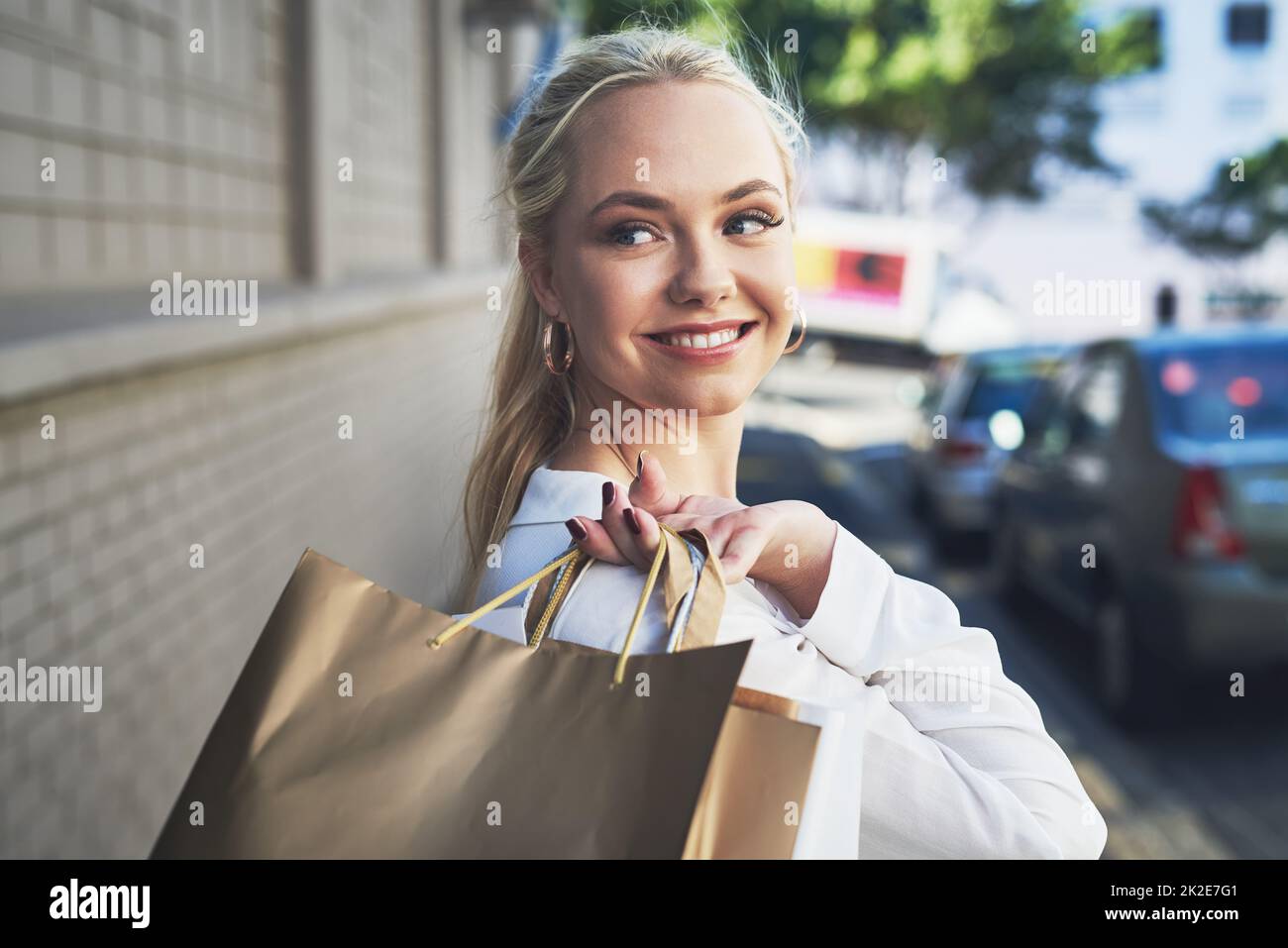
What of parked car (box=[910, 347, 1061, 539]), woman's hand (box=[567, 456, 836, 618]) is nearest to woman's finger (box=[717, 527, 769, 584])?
woman's hand (box=[567, 456, 836, 618])

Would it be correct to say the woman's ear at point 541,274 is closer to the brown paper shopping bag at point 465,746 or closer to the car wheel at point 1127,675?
the brown paper shopping bag at point 465,746

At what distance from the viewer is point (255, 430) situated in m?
5.34

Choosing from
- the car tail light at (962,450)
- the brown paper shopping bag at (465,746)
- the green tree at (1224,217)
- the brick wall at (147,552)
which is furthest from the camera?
the green tree at (1224,217)

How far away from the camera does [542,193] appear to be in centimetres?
157

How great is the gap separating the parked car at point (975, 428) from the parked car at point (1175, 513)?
3.14 m

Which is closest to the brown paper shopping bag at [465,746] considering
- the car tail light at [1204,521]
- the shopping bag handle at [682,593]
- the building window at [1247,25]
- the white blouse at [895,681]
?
the shopping bag handle at [682,593]

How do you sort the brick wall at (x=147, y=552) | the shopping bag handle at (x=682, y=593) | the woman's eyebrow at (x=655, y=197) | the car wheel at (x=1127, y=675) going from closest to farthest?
the shopping bag handle at (x=682, y=593), the woman's eyebrow at (x=655, y=197), the brick wall at (x=147, y=552), the car wheel at (x=1127, y=675)

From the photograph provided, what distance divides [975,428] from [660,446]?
9632 millimetres

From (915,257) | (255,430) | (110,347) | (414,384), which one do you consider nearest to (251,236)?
(255,430)

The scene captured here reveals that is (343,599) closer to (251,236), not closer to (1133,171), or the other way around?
(251,236)

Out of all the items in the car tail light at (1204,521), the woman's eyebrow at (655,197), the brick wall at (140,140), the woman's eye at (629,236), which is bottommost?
the car tail light at (1204,521)

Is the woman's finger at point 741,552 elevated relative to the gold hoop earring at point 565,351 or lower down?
lower down

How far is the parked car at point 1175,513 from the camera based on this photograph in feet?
18.4

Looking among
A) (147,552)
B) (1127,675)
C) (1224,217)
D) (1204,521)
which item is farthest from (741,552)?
(1224,217)
